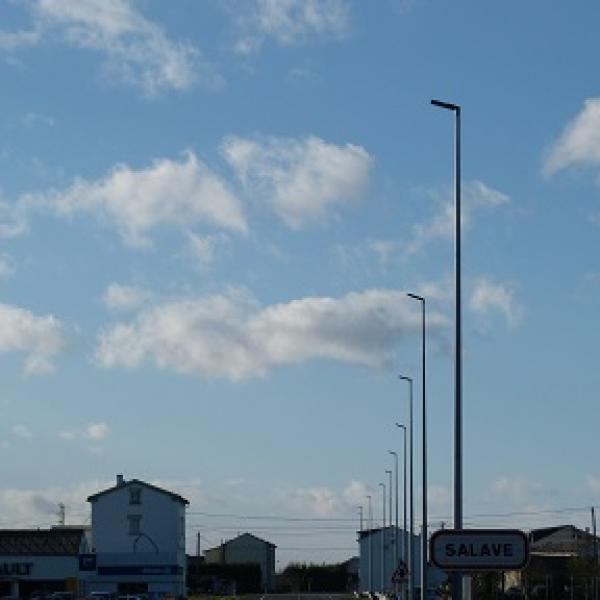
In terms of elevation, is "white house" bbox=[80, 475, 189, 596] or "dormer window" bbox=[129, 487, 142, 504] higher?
"dormer window" bbox=[129, 487, 142, 504]

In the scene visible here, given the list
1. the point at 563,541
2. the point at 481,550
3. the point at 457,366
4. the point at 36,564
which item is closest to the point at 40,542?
the point at 36,564

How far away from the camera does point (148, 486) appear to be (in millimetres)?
132750

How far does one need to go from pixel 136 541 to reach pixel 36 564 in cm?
970

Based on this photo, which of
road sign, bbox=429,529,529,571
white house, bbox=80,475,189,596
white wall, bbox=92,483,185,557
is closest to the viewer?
road sign, bbox=429,529,529,571

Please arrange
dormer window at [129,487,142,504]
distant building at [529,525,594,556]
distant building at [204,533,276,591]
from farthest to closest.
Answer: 1. distant building at [204,533,276,591]
2. dormer window at [129,487,142,504]
3. distant building at [529,525,594,556]

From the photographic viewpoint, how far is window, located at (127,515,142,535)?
131 metres

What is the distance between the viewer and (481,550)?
62.8 ft

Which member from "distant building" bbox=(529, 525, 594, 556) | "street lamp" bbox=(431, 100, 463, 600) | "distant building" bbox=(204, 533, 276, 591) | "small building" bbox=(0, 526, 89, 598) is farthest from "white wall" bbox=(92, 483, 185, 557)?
"street lamp" bbox=(431, 100, 463, 600)

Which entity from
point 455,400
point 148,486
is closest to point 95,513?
point 148,486

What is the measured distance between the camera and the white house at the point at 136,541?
12850 centimetres

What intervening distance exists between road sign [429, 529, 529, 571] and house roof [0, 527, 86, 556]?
110 meters

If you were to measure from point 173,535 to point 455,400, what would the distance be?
107m

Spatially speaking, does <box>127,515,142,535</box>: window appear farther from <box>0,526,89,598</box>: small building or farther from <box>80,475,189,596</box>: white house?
<box>0,526,89,598</box>: small building

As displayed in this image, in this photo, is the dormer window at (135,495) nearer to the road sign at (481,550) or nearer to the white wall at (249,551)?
the white wall at (249,551)
